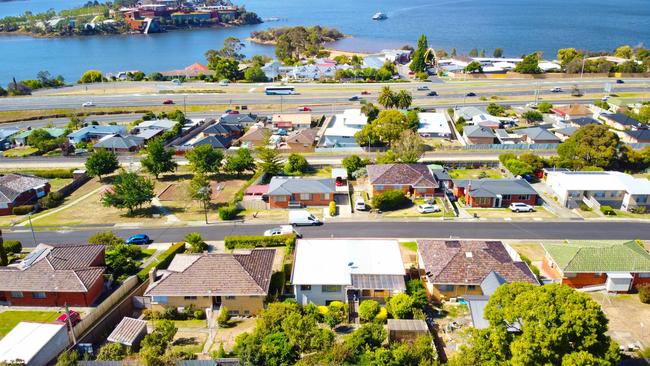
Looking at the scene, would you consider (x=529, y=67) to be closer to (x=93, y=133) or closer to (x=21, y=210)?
(x=93, y=133)

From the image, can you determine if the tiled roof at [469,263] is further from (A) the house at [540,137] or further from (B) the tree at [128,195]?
(A) the house at [540,137]

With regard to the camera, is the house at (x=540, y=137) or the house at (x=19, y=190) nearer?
the house at (x=19, y=190)

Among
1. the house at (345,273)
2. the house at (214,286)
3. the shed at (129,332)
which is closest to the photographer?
the shed at (129,332)

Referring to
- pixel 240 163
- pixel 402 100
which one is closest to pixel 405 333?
pixel 240 163

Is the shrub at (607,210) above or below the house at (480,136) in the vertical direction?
below

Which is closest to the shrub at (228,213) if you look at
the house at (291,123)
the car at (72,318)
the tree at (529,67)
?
the car at (72,318)

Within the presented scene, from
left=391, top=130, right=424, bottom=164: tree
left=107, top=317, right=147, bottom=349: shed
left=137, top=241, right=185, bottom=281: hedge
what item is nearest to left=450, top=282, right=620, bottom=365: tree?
left=107, top=317, right=147, bottom=349: shed
